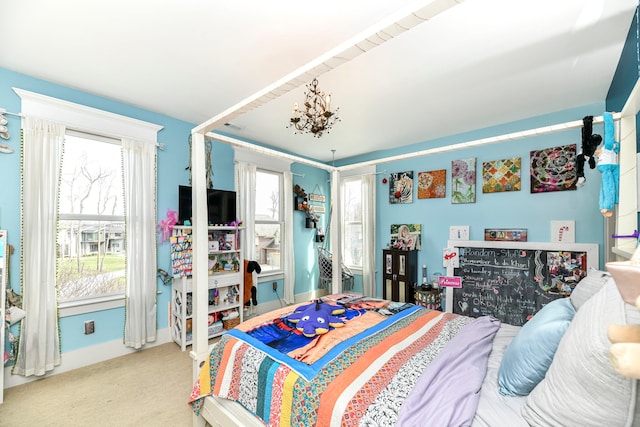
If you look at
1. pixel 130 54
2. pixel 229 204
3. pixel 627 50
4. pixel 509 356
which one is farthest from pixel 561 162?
pixel 130 54

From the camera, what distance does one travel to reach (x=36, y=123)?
7.93ft

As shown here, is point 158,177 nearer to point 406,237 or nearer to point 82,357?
point 82,357

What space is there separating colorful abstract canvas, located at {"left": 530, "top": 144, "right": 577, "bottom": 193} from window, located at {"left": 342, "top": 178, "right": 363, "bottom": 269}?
2.46m

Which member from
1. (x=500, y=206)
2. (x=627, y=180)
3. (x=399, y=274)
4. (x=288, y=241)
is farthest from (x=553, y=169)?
(x=288, y=241)

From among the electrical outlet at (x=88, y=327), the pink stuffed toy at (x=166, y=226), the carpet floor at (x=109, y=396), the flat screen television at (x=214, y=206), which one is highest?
the flat screen television at (x=214, y=206)

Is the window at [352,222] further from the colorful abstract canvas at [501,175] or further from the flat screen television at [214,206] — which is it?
the flat screen television at [214,206]

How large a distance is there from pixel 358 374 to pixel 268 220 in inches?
131

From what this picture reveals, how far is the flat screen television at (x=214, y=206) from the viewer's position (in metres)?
3.23

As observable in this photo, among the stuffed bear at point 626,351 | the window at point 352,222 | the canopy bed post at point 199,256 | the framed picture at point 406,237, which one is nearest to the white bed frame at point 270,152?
the canopy bed post at point 199,256

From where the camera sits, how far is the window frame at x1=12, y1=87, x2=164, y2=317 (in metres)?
2.42

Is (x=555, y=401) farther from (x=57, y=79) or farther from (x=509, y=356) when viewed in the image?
(x=57, y=79)

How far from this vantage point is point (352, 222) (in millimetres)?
5031

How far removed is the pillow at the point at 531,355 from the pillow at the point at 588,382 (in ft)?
0.42

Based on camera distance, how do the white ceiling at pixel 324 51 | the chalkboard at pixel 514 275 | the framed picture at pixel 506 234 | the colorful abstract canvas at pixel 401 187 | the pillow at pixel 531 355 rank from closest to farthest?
1. the pillow at pixel 531 355
2. the white ceiling at pixel 324 51
3. the chalkboard at pixel 514 275
4. the framed picture at pixel 506 234
5. the colorful abstract canvas at pixel 401 187
